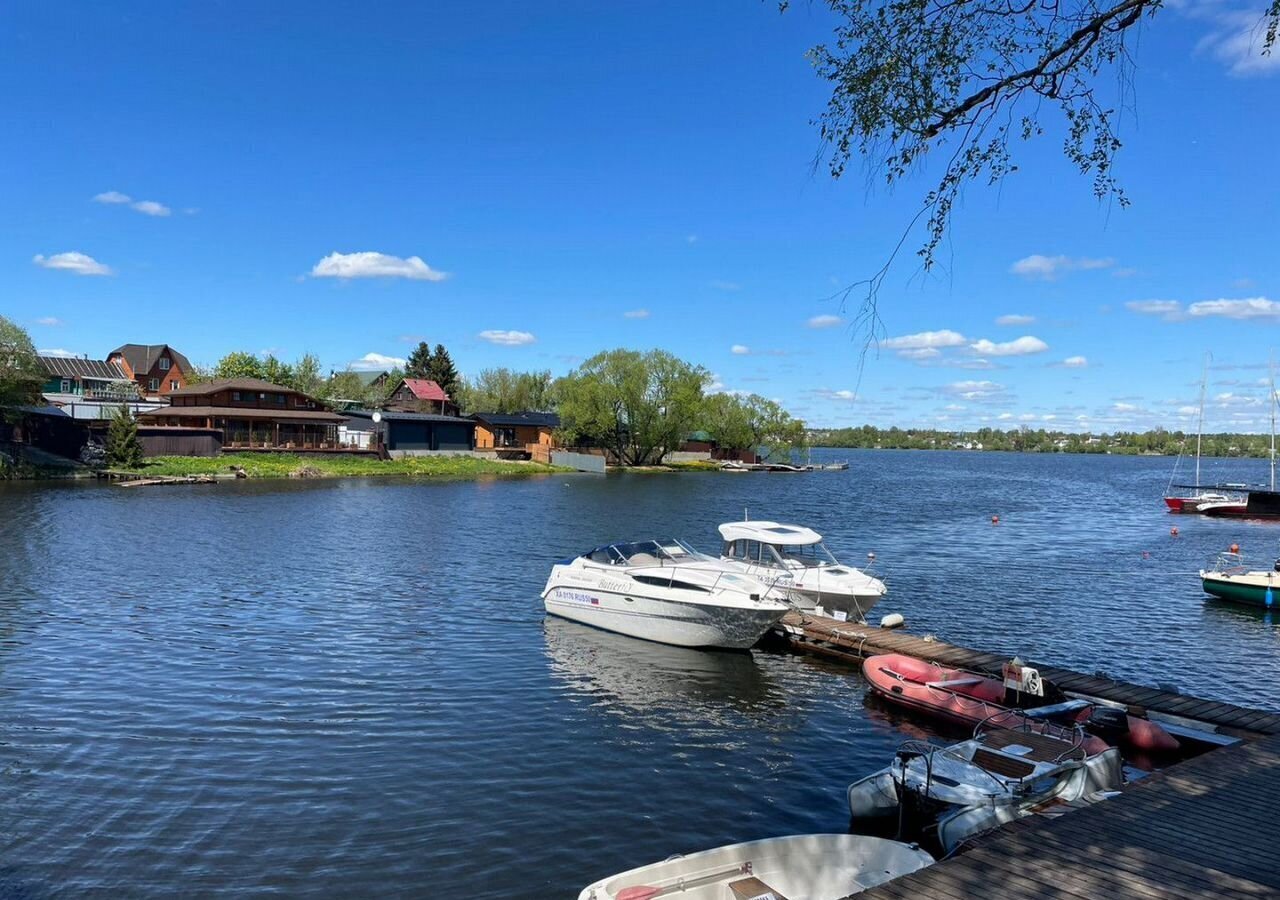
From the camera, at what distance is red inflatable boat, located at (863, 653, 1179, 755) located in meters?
16.4

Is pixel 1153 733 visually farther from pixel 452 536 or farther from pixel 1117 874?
pixel 452 536

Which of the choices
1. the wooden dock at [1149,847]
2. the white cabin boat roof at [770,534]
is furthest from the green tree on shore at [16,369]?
the wooden dock at [1149,847]

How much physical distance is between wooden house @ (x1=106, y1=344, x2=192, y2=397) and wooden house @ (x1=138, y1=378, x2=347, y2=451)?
3711 centimetres

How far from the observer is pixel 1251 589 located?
33188 mm

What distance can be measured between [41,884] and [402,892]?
498cm

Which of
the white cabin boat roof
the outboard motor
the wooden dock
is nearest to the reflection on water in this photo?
the white cabin boat roof

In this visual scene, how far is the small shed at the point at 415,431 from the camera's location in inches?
4063

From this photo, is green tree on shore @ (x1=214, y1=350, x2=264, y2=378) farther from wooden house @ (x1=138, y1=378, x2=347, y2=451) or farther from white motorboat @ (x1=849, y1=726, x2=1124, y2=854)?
white motorboat @ (x1=849, y1=726, x2=1124, y2=854)

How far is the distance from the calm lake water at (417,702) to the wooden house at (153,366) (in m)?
90.2

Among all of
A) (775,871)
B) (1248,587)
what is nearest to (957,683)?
(775,871)

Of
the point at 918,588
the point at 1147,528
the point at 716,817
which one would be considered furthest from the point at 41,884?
the point at 1147,528

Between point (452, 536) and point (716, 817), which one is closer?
point (716, 817)

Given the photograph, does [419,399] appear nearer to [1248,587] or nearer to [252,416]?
[252,416]

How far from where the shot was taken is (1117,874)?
8586 millimetres
